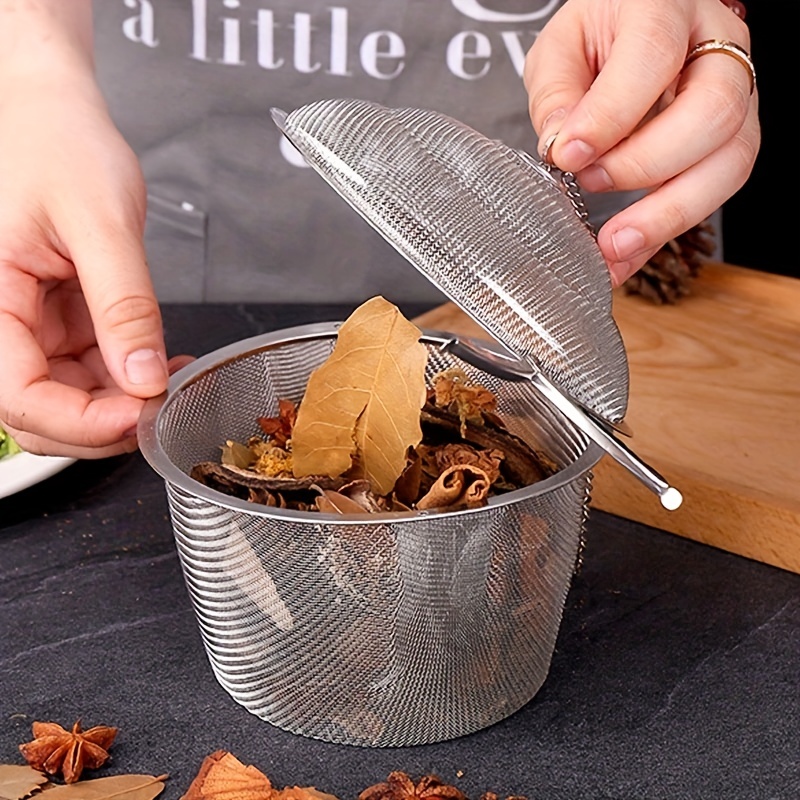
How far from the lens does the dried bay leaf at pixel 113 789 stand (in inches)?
28.6

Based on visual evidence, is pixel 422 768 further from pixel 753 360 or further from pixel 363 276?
pixel 363 276

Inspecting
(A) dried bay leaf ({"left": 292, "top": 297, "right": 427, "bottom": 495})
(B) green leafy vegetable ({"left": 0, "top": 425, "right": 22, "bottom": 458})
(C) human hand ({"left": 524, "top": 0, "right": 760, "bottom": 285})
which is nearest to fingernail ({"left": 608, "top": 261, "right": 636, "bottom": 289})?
(C) human hand ({"left": 524, "top": 0, "right": 760, "bottom": 285})

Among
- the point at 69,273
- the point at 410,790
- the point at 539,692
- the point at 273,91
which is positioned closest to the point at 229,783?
the point at 410,790

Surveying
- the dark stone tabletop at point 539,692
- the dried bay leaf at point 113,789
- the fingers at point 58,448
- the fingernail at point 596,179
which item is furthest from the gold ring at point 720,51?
the dried bay leaf at point 113,789

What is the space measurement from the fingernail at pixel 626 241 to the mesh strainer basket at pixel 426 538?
64mm

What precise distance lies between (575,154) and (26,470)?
534 millimetres

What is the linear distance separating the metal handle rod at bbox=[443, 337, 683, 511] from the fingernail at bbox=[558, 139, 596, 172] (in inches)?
5.6

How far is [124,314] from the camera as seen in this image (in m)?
0.85

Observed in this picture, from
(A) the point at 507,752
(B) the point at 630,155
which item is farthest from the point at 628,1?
(A) the point at 507,752

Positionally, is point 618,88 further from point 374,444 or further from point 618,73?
point 374,444

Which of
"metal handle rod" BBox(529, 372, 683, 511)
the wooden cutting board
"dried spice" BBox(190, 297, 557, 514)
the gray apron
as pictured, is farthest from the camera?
the gray apron

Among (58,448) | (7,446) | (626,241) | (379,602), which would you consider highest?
(626,241)

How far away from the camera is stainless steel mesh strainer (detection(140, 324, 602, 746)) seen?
72 centimetres

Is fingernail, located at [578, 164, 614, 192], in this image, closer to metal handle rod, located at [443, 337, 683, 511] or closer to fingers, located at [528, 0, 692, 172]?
fingers, located at [528, 0, 692, 172]
